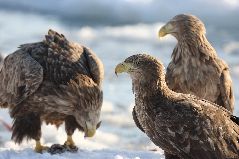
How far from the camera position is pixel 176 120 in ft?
28.8

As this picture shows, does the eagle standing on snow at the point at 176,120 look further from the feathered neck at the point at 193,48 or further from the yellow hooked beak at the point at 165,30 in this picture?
the yellow hooked beak at the point at 165,30

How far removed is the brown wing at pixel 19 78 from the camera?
12188 mm

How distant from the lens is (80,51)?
12820 mm

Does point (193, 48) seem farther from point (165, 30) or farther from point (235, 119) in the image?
point (235, 119)

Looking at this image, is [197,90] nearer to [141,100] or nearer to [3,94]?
[141,100]

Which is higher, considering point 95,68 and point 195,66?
point 95,68

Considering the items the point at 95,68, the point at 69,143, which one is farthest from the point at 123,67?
the point at 69,143

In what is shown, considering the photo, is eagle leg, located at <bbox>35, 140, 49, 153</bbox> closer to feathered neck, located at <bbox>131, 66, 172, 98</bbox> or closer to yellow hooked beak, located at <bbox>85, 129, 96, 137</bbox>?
yellow hooked beak, located at <bbox>85, 129, 96, 137</bbox>

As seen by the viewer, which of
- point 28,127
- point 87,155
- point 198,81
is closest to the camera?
point 198,81

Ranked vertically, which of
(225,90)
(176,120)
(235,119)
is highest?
(225,90)

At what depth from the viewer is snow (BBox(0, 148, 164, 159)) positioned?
39.3ft

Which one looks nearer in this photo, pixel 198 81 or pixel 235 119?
pixel 235 119

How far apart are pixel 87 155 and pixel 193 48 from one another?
8.00ft

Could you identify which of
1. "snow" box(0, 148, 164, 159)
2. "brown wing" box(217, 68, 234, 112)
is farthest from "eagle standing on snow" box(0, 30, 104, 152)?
"brown wing" box(217, 68, 234, 112)
